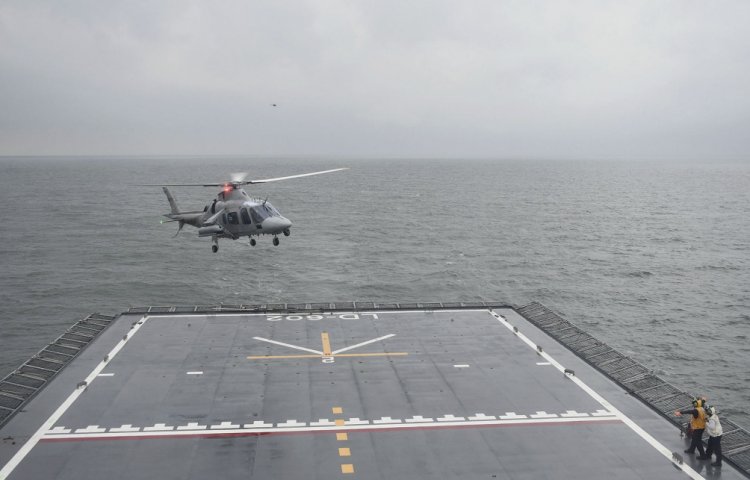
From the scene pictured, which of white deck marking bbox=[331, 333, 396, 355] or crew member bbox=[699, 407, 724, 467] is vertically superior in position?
crew member bbox=[699, 407, 724, 467]

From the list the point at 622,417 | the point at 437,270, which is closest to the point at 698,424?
the point at 622,417

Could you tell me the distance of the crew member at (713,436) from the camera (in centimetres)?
2138

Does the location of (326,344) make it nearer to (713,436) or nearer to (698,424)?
(698,424)

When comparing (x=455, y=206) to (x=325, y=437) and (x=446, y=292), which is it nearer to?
(x=446, y=292)

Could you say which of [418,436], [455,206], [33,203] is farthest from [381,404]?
[33,203]

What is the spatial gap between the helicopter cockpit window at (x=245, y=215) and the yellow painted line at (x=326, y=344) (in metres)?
8.23

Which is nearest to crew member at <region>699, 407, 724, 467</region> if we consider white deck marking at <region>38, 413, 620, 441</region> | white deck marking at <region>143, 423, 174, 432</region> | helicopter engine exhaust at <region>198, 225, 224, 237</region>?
white deck marking at <region>38, 413, 620, 441</region>

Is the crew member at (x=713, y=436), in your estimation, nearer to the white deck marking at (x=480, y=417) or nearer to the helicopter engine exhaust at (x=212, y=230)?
the white deck marking at (x=480, y=417)

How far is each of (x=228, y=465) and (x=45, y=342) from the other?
38.1 meters

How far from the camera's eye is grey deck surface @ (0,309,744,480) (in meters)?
21.6

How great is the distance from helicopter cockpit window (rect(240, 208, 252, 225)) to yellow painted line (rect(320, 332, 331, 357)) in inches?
324

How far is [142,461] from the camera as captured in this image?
71.2 ft

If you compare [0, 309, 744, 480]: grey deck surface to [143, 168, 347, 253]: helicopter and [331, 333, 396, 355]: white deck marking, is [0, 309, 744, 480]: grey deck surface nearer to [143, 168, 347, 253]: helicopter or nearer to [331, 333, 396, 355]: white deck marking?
[331, 333, 396, 355]: white deck marking

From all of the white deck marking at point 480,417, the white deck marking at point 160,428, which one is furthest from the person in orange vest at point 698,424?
the white deck marking at point 160,428
